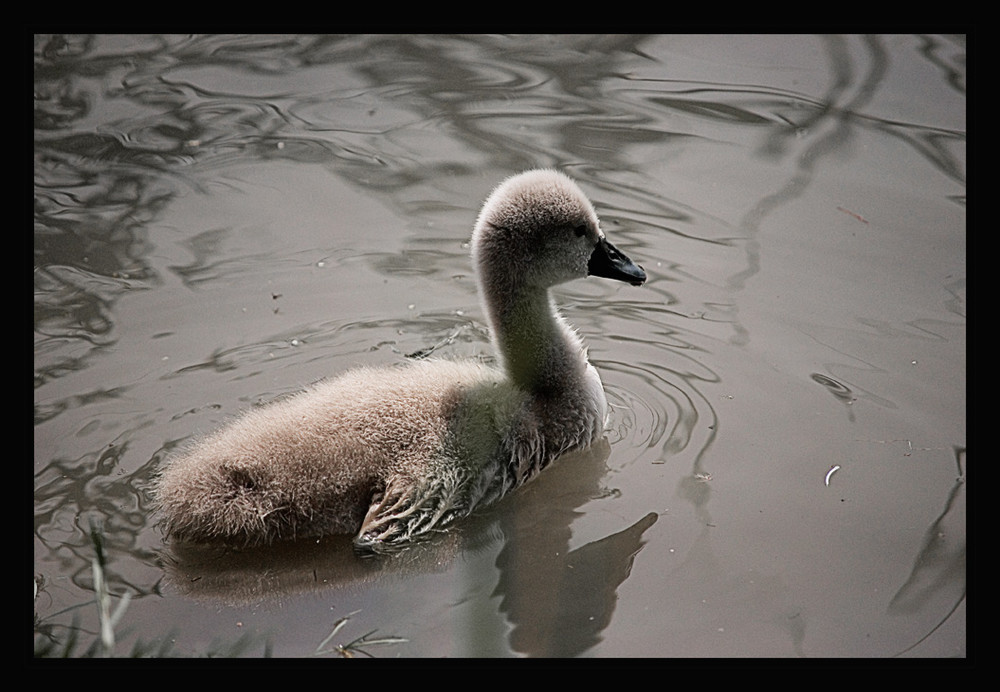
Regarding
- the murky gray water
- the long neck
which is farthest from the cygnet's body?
the murky gray water

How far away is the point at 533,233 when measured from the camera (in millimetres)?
3348

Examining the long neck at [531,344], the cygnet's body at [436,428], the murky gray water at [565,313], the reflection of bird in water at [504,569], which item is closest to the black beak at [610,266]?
the cygnet's body at [436,428]

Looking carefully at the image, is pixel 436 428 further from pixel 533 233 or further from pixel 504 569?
pixel 533 233

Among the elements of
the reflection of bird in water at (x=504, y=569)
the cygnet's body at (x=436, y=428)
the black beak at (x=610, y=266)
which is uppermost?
the black beak at (x=610, y=266)

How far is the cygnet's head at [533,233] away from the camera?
3.35m

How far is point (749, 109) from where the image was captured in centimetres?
542

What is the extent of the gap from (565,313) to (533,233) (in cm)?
86

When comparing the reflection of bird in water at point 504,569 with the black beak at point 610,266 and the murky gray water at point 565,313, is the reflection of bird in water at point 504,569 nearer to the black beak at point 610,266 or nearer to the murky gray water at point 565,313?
the murky gray water at point 565,313

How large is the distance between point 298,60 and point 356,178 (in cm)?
137

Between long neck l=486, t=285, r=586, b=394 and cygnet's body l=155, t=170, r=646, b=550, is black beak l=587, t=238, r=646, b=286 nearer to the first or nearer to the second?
cygnet's body l=155, t=170, r=646, b=550

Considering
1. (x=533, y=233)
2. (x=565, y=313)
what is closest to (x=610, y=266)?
(x=533, y=233)

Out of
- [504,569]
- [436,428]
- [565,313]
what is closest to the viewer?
[504,569]

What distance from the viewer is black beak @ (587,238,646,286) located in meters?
3.50
